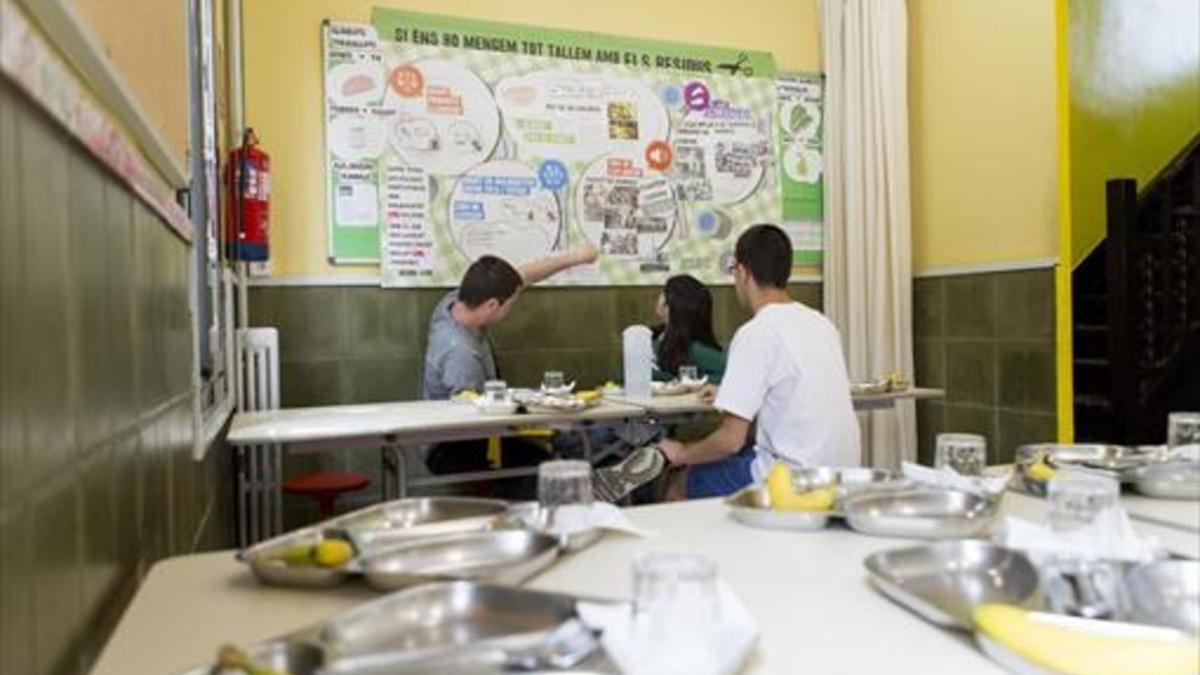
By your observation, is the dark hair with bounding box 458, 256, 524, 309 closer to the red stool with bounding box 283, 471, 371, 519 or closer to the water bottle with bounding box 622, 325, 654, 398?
the water bottle with bounding box 622, 325, 654, 398

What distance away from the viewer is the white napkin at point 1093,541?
1.04 meters

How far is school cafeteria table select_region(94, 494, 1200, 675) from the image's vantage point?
0.81 m

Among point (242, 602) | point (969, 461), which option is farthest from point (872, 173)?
point (242, 602)

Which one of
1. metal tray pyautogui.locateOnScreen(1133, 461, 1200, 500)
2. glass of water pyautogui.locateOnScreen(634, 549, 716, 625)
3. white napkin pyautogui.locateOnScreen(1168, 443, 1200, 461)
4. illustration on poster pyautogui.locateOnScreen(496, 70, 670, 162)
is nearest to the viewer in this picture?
glass of water pyautogui.locateOnScreen(634, 549, 716, 625)

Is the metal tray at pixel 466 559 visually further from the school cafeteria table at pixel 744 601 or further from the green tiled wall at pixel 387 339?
the green tiled wall at pixel 387 339

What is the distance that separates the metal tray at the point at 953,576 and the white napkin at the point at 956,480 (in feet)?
1.10

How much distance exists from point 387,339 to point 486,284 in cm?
86

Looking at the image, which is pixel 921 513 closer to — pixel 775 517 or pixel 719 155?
pixel 775 517

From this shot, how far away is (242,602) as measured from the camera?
1.02 metres

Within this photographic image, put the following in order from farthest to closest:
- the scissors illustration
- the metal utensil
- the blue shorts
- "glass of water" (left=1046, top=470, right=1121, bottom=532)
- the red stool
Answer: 1. the scissors illustration
2. the red stool
3. the blue shorts
4. "glass of water" (left=1046, top=470, right=1121, bottom=532)
5. the metal utensil

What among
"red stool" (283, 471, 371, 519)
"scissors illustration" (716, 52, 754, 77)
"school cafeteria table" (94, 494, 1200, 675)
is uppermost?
"scissors illustration" (716, 52, 754, 77)

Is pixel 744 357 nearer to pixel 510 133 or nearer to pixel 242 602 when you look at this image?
pixel 242 602

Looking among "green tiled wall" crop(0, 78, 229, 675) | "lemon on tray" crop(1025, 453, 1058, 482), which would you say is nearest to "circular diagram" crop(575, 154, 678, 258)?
"lemon on tray" crop(1025, 453, 1058, 482)

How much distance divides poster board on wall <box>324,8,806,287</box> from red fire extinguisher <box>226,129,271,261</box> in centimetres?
78
